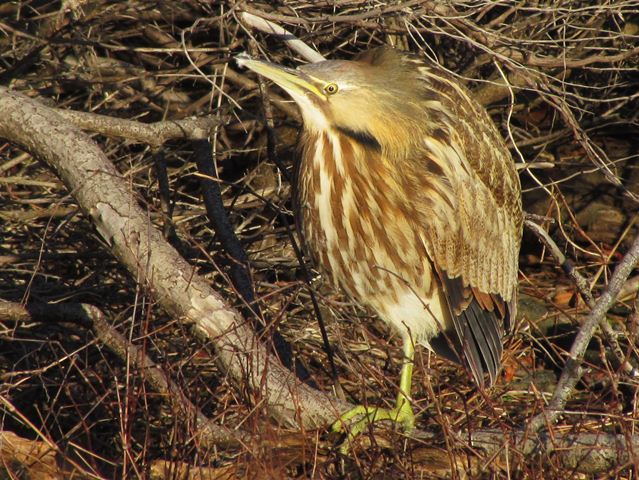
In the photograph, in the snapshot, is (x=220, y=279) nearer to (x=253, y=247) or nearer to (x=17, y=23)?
(x=253, y=247)

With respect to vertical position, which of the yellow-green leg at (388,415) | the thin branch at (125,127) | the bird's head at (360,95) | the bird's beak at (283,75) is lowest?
the yellow-green leg at (388,415)

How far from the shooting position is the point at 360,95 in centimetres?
254

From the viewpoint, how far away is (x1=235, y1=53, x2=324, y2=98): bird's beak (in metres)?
2.38

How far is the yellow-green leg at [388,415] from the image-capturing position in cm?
240

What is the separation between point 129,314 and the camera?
3.32 m

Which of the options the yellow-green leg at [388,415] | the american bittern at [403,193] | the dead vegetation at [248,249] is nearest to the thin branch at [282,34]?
the dead vegetation at [248,249]

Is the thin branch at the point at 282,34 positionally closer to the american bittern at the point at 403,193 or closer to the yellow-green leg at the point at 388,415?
the american bittern at the point at 403,193

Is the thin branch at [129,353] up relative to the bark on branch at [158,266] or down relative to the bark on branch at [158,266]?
down

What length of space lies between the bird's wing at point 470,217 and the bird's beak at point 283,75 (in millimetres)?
385

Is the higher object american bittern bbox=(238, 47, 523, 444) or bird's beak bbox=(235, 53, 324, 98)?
bird's beak bbox=(235, 53, 324, 98)

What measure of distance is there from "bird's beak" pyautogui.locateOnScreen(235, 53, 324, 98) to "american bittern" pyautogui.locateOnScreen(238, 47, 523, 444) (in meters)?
0.01

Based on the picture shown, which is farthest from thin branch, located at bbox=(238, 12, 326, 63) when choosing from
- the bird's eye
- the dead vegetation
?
the bird's eye

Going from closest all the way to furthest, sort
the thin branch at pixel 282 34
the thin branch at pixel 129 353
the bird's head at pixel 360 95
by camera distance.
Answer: the thin branch at pixel 129 353
the bird's head at pixel 360 95
the thin branch at pixel 282 34

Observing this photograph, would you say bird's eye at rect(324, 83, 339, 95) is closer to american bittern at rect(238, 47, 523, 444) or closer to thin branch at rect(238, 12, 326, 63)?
american bittern at rect(238, 47, 523, 444)
